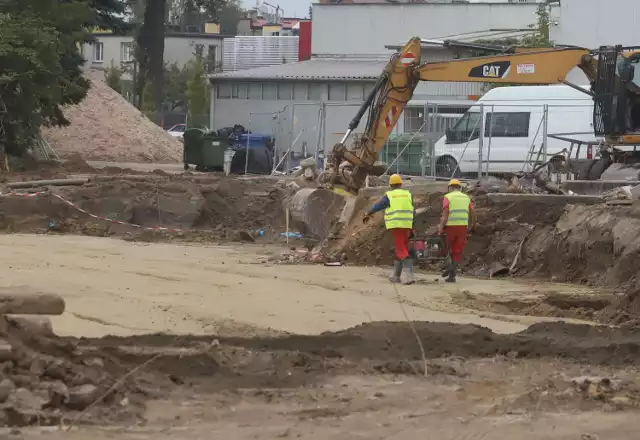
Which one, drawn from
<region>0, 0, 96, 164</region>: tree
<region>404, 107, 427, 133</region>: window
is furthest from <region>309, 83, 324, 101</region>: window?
<region>0, 0, 96, 164</region>: tree

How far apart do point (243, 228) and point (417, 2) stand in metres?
33.9

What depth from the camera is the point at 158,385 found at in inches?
323

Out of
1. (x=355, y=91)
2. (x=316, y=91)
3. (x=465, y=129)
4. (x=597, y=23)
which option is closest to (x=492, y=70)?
(x=465, y=129)

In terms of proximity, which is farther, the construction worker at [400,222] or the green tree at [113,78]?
the green tree at [113,78]

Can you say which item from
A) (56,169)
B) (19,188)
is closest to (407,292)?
(19,188)

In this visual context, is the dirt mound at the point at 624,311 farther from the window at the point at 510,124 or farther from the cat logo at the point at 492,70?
the window at the point at 510,124

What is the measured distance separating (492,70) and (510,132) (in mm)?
6653

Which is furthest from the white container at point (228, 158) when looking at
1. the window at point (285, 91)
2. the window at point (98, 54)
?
the window at point (98, 54)

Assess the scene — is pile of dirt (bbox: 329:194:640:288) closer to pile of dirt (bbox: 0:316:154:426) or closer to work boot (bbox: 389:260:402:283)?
work boot (bbox: 389:260:402:283)

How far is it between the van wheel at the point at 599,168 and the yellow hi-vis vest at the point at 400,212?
23.6 ft

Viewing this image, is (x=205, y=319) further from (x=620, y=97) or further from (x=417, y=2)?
(x=417, y=2)

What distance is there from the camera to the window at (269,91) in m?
49.6

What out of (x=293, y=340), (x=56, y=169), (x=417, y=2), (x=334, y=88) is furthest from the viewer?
(x=417, y=2)

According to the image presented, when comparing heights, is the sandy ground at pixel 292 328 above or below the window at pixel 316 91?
below
